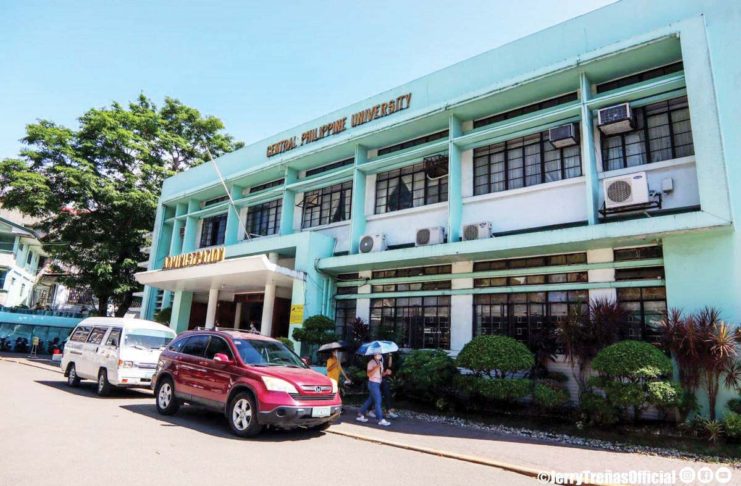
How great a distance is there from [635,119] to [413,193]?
6892 millimetres

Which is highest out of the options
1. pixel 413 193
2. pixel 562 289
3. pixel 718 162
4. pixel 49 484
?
pixel 413 193

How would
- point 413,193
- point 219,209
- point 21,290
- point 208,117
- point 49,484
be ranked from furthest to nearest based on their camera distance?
point 21,290
point 208,117
point 219,209
point 413,193
point 49,484

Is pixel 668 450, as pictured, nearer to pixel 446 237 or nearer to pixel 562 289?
pixel 562 289

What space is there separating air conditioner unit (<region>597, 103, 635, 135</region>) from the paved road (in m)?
8.89

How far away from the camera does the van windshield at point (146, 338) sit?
41.3 ft

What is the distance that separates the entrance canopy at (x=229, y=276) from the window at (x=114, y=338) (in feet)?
14.4

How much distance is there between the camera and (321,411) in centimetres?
814

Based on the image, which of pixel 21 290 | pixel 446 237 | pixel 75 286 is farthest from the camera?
pixel 21 290

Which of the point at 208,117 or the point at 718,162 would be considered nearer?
the point at 718,162

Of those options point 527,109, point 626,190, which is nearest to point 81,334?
point 527,109

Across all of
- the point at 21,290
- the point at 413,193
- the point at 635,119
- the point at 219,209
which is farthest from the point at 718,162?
the point at 21,290

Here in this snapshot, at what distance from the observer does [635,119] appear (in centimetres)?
1187

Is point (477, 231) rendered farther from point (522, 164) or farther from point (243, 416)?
point (243, 416)

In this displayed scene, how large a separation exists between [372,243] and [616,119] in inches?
309
